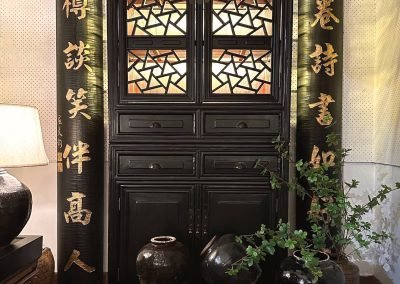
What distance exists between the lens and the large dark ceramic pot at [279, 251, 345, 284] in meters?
1.76

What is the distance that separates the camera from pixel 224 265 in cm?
198

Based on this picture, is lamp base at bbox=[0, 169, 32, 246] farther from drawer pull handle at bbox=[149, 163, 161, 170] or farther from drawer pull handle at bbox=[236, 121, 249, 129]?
drawer pull handle at bbox=[236, 121, 249, 129]

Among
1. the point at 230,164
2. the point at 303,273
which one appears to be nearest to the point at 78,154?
the point at 230,164

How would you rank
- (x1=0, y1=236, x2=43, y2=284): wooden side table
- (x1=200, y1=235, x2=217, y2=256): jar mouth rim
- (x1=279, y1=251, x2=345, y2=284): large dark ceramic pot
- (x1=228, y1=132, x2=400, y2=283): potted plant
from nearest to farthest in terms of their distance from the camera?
(x1=0, y1=236, x2=43, y2=284): wooden side table < (x1=279, y1=251, x2=345, y2=284): large dark ceramic pot < (x1=228, y1=132, x2=400, y2=283): potted plant < (x1=200, y1=235, x2=217, y2=256): jar mouth rim

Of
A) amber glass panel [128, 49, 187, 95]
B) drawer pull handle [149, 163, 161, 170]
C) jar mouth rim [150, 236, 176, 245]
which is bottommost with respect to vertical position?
jar mouth rim [150, 236, 176, 245]

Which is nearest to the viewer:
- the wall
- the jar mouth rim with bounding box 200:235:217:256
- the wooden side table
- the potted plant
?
the wooden side table

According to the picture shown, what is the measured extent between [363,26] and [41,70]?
7.80 feet

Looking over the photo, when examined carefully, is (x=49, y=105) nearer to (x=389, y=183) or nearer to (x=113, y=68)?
(x=113, y=68)

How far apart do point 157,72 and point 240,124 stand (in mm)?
603

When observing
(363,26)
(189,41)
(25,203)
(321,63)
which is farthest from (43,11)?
(363,26)

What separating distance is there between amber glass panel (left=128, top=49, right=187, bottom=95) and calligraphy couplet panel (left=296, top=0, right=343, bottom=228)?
780mm

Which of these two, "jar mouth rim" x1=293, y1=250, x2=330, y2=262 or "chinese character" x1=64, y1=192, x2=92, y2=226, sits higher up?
"chinese character" x1=64, y1=192, x2=92, y2=226

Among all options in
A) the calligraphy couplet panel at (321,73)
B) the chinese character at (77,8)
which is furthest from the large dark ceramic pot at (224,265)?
the chinese character at (77,8)

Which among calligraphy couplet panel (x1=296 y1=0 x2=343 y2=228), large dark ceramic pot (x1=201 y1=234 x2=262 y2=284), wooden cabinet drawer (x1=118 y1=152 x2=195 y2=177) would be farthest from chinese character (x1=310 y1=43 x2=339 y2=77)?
large dark ceramic pot (x1=201 y1=234 x2=262 y2=284)
